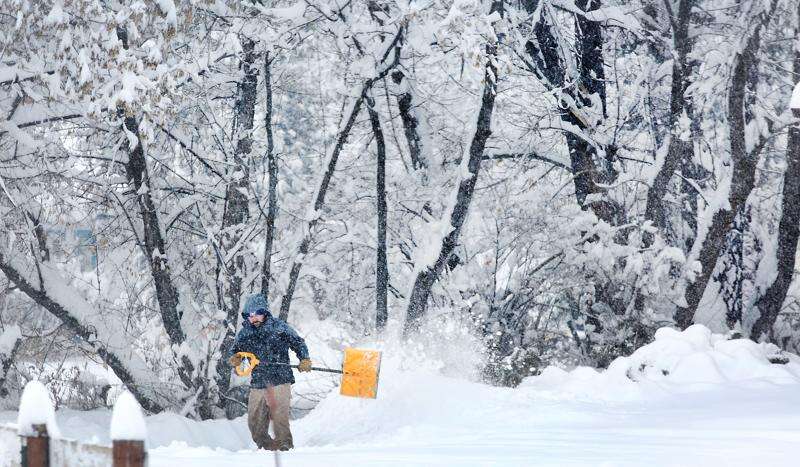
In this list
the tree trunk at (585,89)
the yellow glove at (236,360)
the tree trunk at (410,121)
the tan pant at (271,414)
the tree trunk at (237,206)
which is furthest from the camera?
the tree trunk at (410,121)

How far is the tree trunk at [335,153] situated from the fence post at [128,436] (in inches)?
436

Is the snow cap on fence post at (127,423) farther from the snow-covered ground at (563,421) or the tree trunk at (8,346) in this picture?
the tree trunk at (8,346)

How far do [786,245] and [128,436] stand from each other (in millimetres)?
12964

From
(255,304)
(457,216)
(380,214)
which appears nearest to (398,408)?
(255,304)

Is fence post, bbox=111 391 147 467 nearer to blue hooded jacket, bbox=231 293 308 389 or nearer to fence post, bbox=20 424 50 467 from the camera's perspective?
fence post, bbox=20 424 50 467

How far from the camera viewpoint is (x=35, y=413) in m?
4.41

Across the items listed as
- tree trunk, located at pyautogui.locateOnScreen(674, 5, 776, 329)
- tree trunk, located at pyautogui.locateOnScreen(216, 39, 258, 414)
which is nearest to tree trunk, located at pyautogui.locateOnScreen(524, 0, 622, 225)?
tree trunk, located at pyautogui.locateOnScreen(674, 5, 776, 329)

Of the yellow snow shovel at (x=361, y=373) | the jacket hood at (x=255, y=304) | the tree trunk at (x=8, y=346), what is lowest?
the yellow snow shovel at (x=361, y=373)

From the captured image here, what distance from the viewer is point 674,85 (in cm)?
1461

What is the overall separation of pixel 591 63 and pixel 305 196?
24.3 feet

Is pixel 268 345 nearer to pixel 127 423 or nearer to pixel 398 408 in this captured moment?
pixel 398 408

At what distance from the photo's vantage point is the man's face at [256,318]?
938cm

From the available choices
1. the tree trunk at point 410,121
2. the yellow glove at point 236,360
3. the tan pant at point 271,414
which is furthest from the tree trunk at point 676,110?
the yellow glove at point 236,360

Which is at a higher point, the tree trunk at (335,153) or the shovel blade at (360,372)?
the tree trunk at (335,153)
